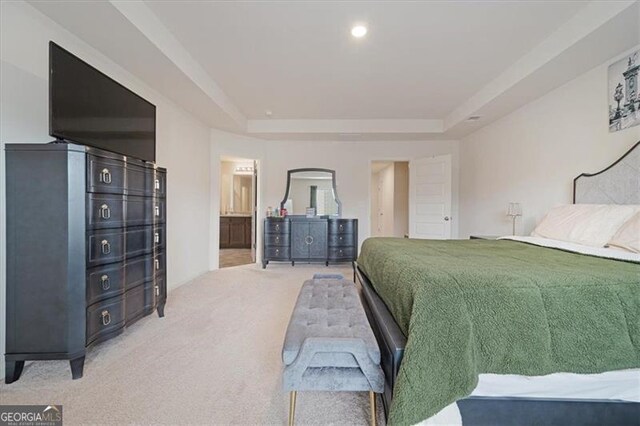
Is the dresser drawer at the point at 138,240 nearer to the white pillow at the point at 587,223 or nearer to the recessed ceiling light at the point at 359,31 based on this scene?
the recessed ceiling light at the point at 359,31

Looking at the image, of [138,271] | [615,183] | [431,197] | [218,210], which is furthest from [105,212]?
[431,197]

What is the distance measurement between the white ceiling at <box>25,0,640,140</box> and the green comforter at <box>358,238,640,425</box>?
2.03 metres

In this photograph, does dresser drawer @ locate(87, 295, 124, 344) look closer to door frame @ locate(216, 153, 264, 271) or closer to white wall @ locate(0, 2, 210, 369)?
white wall @ locate(0, 2, 210, 369)

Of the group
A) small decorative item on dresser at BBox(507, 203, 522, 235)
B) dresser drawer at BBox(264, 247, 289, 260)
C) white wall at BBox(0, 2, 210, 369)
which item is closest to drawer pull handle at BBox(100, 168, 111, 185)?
white wall at BBox(0, 2, 210, 369)

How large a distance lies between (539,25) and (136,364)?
4.00 meters

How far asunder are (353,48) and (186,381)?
2996 millimetres

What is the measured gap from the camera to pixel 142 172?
2.41m

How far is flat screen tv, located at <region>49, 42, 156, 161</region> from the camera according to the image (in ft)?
5.88

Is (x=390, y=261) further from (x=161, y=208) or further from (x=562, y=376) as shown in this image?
(x=161, y=208)

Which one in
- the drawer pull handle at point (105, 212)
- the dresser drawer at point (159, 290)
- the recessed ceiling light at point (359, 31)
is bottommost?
the dresser drawer at point (159, 290)

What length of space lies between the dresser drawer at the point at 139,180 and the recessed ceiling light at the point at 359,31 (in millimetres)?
2116

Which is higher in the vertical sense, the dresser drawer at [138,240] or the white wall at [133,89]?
the white wall at [133,89]

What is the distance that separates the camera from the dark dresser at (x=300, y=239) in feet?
17.2

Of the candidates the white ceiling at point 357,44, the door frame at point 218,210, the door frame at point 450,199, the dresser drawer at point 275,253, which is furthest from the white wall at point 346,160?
the white ceiling at point 357,44
